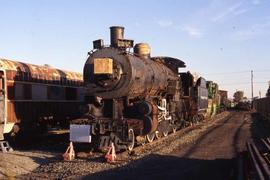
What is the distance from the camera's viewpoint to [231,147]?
16203 mm

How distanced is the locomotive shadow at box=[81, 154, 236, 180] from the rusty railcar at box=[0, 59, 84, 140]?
6041mm

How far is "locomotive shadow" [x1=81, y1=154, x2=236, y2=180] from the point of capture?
10.4 meters

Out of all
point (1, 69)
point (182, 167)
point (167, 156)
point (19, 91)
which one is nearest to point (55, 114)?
point (19, 91)

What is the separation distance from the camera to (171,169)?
37.1 ft

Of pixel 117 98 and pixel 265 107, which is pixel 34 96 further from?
pixel 265 107

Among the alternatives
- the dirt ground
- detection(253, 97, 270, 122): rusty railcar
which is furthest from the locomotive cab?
detection(253, 97, 270, 122): rusty railcar

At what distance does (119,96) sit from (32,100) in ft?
15.3

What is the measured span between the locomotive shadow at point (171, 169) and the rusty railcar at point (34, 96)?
604 centimetres

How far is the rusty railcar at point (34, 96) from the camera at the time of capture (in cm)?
1633

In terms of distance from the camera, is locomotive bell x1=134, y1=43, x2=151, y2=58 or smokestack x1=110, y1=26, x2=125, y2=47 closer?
smokestack x1=110, y1=26, x2=125, y2=47

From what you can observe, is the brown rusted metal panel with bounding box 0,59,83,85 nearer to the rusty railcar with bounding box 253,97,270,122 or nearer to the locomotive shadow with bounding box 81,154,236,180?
the locomotive shadow with bounding box 81,154,236,180

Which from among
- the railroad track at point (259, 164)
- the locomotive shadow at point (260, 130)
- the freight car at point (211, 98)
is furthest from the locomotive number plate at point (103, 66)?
the freight car at point (211, 98)

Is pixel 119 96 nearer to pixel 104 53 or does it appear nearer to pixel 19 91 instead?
pixel 104 53

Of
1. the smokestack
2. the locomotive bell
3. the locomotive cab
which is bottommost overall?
the locomotive cab
